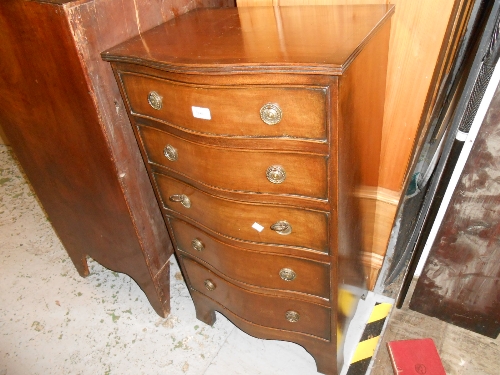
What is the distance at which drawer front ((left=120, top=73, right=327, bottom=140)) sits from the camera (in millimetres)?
875

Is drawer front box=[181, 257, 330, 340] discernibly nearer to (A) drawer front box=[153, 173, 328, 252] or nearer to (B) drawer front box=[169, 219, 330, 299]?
(B) drawer front box=[169, 219, 330, 299]

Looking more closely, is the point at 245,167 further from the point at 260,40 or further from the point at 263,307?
the point at 263,307

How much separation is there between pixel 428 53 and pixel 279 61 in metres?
0.68

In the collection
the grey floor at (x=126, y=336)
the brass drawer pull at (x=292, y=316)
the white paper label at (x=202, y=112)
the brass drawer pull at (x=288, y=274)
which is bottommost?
the grey floor at (x=126, y=336)

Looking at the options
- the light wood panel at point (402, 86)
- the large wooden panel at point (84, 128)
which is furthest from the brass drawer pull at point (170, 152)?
the light wood panel at point (402, 86)

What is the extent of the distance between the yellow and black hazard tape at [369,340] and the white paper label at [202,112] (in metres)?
1.22

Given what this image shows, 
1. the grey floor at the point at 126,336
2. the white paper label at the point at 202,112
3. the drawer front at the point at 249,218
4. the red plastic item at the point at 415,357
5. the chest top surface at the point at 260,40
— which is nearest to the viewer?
the chest top surface at the point at 260,40

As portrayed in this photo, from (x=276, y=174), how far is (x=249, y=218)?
21cm

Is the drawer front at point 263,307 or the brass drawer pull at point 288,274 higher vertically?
the brass drawer pull at point 288,274

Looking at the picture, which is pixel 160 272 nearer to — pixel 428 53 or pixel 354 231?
pixel 354 231

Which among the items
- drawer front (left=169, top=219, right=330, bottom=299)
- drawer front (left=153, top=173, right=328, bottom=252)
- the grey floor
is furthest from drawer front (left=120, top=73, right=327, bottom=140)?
the grey floor

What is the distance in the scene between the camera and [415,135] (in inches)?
56.9

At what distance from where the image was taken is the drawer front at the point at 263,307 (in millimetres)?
1350

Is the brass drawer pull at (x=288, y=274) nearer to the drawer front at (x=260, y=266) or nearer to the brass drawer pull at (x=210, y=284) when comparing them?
the drawer front at (x=260, y=266)
